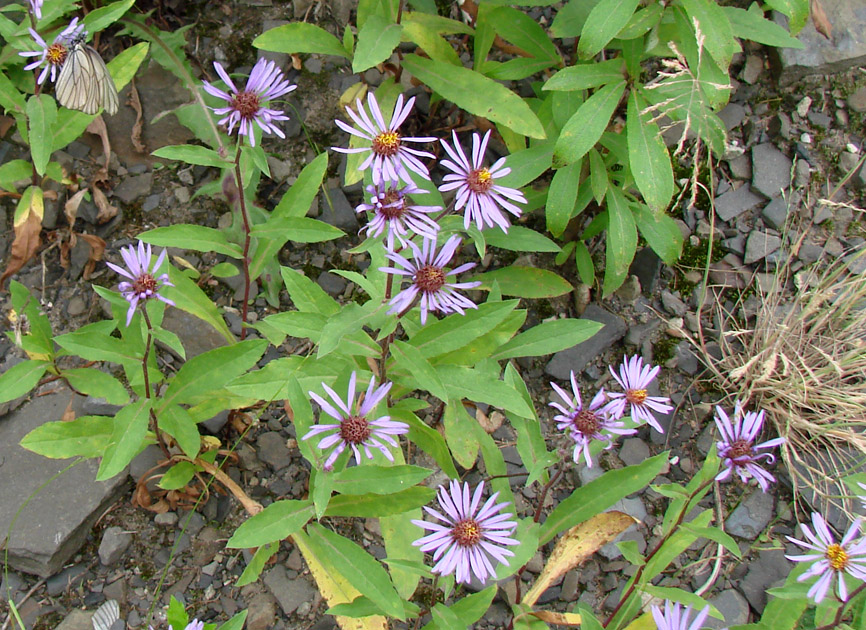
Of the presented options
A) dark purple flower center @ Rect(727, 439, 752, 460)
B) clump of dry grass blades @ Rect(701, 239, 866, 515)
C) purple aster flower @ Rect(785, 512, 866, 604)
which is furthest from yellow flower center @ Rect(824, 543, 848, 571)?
clump of dry grass blades @ Rect(701, 239, 866, 515)

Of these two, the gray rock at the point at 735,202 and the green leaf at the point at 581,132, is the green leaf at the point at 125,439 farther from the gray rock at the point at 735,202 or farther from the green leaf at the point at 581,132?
the gray rock at the point at 735,202

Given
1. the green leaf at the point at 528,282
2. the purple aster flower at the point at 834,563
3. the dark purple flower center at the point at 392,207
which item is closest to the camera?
the dark purple flower center at the point at 392,207

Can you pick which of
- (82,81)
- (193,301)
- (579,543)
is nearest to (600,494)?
(579,543)

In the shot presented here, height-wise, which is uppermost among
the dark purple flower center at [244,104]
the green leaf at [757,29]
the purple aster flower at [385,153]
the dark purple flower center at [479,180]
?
the green leaf at [757,29]

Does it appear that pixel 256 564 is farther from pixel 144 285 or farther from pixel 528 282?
pixel 528 282

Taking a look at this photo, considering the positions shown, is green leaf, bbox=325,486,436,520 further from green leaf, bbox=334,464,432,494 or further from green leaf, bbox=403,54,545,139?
green leaf, bbox=403,54,545,139

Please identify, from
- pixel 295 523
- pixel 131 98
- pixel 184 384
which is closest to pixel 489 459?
pixel 295 523

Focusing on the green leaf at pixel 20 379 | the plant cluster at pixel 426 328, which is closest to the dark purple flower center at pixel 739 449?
the plant cluster at pixel 426 328
